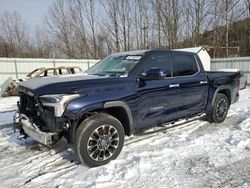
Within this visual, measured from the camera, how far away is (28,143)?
541 centimetres

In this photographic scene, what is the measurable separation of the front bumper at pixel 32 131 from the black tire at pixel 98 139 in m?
0.38

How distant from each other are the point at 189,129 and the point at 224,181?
2542 millimetres

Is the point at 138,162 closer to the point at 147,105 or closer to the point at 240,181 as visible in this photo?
the point at 147,105

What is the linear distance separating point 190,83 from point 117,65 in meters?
1.65

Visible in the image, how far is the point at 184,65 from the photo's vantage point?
5.68 metres

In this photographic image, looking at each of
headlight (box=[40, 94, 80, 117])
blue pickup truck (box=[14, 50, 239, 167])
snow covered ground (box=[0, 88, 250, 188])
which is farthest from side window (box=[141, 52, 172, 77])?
headlight (box=[40, 94, 80, 117])

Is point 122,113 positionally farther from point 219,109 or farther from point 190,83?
point 219,109

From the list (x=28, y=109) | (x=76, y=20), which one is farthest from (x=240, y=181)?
(x=76, y=20)

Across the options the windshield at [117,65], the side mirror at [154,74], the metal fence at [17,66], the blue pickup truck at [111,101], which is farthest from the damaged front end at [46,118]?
the metal fence at [17,66]

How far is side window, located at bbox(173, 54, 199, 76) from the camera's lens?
17.9 feet

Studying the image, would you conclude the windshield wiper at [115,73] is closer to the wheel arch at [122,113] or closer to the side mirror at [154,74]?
the side mirror at [154,74]

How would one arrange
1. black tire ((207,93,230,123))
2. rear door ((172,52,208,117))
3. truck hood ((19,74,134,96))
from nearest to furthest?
truck hood ((19,74,134,96))
rear door ((172,52,208,117))
black tire ((207,93,230,123))

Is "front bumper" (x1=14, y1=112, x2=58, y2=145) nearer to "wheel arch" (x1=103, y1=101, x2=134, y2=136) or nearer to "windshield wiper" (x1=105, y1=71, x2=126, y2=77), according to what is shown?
"wheel arch" (x1=103, y1=101, x2=134, y2=136)

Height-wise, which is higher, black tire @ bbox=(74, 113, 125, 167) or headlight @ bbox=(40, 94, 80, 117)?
headlight @ bbox=(40, 94, 80, 117)
